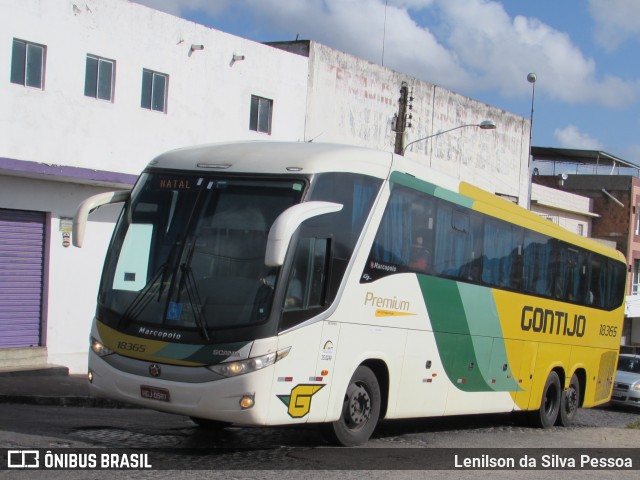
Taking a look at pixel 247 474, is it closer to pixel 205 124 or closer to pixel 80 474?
pixel 80 474

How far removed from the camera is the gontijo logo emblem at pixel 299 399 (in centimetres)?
883

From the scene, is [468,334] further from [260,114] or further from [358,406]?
[260,114]

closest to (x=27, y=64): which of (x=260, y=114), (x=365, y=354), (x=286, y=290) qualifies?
(x=260, y=114)

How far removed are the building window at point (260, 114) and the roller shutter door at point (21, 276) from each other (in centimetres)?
642

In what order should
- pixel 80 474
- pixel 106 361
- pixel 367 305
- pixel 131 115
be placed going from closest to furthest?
pixel 80 474 < pixel 106 361 < pixel 367 305 < pixel 131 115

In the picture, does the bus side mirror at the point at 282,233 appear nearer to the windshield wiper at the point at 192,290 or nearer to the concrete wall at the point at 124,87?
the windshield wiper at the point at 192,290

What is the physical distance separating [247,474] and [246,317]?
4.75ft

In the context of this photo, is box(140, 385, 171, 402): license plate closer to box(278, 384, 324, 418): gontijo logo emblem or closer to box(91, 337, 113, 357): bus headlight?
box(91, 337, 113, 357): bus headlight

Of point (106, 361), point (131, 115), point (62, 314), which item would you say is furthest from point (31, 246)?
point (106, 361)

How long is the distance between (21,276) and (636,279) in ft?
148

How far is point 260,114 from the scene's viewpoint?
76.8ft

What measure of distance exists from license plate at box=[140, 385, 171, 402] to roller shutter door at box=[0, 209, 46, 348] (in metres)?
10.4

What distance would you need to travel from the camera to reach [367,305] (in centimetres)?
1000

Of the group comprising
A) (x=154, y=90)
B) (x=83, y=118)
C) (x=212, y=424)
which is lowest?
(x=212, y=424)
